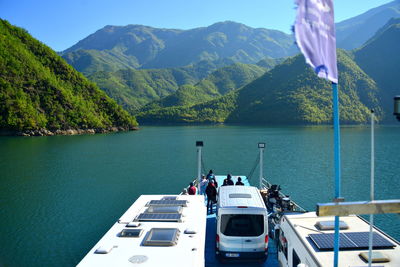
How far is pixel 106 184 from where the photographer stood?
31188mm

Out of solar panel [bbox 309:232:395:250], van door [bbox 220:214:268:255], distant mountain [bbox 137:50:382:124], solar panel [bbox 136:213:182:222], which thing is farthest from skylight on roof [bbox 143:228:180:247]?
distant mountain [bbox 137:50:382:124]

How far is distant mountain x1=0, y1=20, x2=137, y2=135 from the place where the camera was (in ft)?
314

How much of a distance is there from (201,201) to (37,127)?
9779 centimetres

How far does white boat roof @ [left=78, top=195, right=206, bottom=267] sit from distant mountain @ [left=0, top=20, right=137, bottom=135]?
3816 inches

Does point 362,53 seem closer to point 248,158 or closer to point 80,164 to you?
point 248,158

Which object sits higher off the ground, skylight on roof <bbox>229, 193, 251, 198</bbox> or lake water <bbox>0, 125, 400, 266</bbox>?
skylight on roof <bbox>229, 193, 251, 198</bbox>

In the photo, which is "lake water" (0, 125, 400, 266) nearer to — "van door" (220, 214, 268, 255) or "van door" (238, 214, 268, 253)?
"van door" (220, 214, 268, 255)

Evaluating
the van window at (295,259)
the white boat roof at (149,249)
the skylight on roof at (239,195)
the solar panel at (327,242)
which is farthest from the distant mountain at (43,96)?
the solar panel at (327,242)

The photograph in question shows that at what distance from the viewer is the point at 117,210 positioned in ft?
74.7

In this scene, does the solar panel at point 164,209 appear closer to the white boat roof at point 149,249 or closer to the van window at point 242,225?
the white boat roof at point 149,249

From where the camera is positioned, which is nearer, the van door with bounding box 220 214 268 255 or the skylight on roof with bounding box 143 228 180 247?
the skylight on roof with bounding box 143 228 180 247

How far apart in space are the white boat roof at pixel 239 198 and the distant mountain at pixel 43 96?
3779 inches

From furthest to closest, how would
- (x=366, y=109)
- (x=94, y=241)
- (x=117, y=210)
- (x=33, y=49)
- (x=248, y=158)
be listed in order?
1. (x=366, y=109)
2. (x=33, y=49)
3. (x=248, y=158)
4. (x=117, y=210)
5. (x=94, y=241)

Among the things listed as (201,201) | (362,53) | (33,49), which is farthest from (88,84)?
(362,53)
